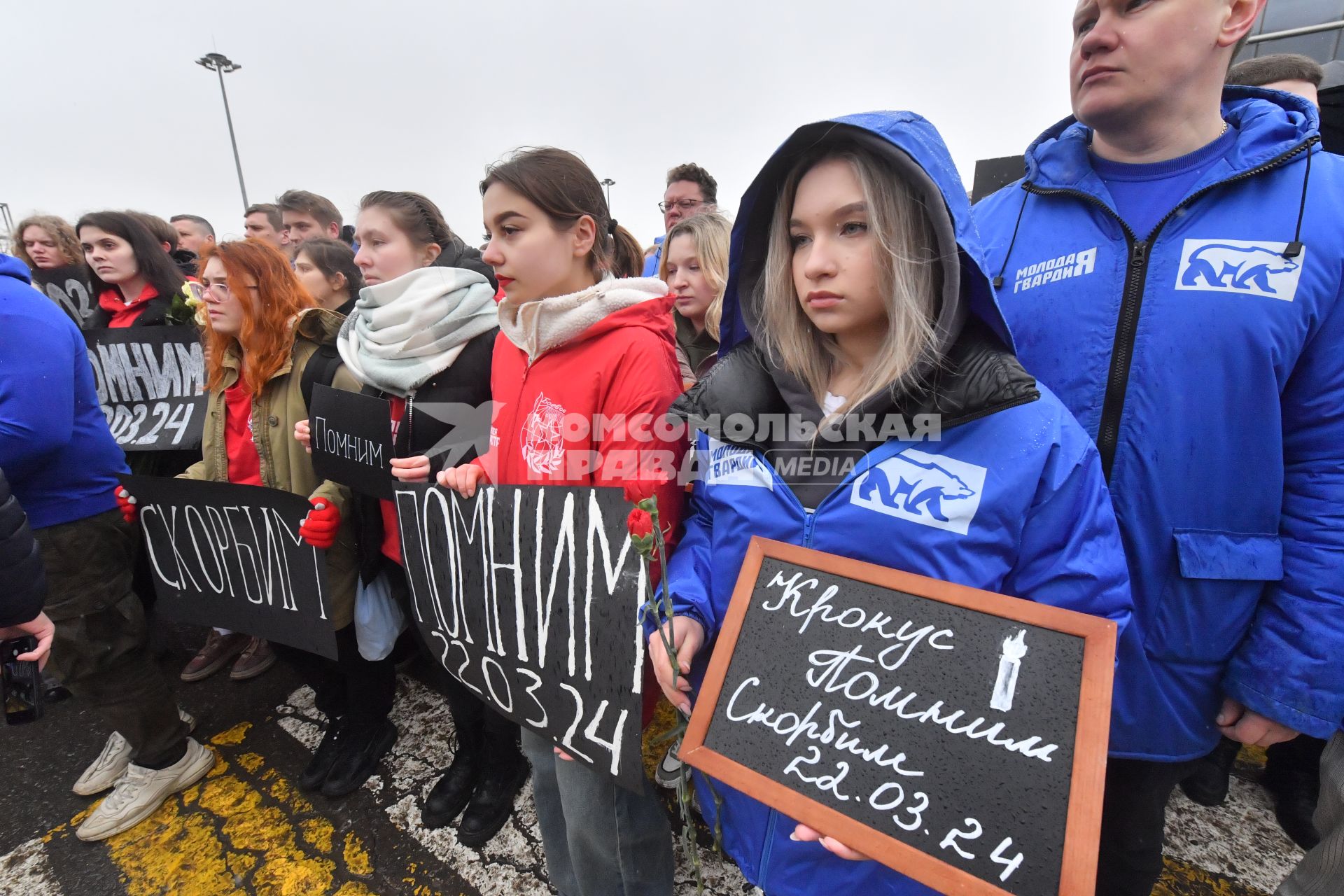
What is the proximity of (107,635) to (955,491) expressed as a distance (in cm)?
315

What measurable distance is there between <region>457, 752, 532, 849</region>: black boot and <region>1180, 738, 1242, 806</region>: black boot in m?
2.69

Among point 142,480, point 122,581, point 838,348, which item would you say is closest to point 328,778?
point 122,581

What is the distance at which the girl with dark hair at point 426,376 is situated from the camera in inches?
81.7

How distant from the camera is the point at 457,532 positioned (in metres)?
1.63

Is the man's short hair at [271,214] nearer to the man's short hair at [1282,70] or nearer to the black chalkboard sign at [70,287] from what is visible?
the black chalkboard sign at [70,287]

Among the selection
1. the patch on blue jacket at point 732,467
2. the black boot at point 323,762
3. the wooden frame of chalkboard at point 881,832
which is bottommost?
the black boot at point 323,762

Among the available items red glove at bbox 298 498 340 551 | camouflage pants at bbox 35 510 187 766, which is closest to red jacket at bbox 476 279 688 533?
red glove at bbox 298 498 340 551

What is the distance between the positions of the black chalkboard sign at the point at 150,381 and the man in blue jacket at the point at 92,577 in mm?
579

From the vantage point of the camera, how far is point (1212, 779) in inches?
89.6

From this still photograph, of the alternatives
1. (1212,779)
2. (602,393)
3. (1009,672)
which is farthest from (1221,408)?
(1212,779)

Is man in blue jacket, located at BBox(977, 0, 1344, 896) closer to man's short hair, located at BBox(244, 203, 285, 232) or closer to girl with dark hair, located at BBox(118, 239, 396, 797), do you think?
girl with dark hair, located at BBox(118, 239, 396, 797)

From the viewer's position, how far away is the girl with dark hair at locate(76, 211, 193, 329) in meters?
3.07

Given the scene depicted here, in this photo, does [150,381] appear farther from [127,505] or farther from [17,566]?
[17,566]

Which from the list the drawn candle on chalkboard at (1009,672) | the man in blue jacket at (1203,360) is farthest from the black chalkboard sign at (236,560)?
the man in blue jacket at (1203,360)
